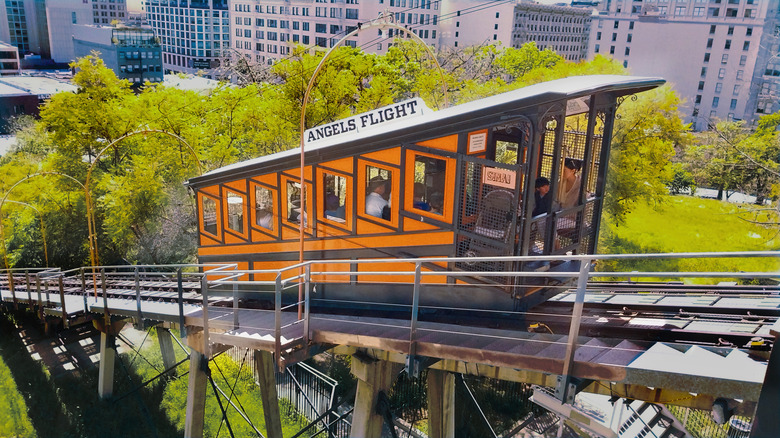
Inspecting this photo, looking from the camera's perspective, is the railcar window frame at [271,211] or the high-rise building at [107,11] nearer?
the railcar window frame at [271,211]

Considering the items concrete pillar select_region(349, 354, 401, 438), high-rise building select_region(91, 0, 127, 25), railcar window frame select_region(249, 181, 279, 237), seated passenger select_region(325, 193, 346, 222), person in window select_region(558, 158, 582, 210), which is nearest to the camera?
concrete pillar select_region(349, 354, 401, 438)

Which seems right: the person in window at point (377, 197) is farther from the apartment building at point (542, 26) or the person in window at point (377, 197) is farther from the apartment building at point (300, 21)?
the apartment building at point (542, 26)

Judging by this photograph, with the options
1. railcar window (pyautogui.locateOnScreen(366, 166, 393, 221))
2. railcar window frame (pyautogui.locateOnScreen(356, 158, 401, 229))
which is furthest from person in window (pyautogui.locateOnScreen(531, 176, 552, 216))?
railcar window (pyautogui.locateOnScreen(366, 166, 393, 221))

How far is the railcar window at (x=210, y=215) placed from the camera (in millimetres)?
13172

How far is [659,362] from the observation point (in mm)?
5117

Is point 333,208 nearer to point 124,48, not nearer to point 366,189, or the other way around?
point 366,189

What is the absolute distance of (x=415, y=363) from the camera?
6852mm

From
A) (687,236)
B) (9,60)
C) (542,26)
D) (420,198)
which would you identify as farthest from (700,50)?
(542,26)

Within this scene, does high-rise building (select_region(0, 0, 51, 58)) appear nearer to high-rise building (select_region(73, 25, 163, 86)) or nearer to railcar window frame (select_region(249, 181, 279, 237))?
high-rise building (select_region(73, 25, 163, 86))

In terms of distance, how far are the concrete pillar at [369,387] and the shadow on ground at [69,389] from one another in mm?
9038

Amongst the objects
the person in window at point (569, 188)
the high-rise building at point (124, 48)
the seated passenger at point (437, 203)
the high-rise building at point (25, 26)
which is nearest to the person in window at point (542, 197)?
the person in window at point (569, 188)

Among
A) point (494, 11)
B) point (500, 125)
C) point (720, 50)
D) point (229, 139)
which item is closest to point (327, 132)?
point (500, 125)

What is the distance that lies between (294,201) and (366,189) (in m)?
2.07

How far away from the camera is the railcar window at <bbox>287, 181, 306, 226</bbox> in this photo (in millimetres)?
10648
